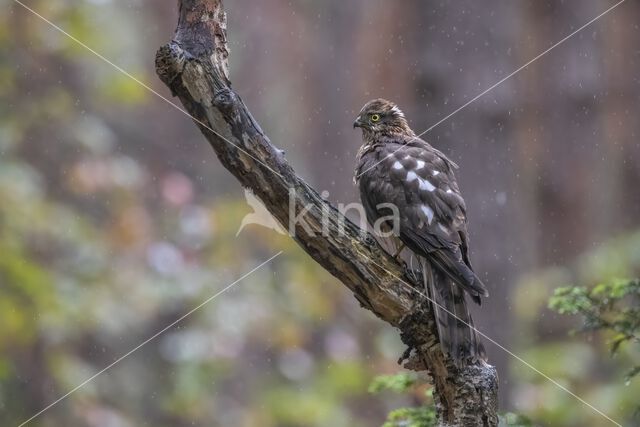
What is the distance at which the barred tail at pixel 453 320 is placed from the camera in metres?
3.64

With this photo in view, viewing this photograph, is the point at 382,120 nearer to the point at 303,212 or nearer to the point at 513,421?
the point at 303,212

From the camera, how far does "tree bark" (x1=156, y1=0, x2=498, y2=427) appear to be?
3.48m

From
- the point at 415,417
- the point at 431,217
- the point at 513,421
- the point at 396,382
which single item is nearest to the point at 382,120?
the point at 431,217

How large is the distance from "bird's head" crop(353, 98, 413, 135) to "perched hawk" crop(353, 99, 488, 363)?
168 mm

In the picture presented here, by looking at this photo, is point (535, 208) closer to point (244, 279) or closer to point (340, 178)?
point (340, 178)

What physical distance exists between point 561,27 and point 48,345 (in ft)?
23.9

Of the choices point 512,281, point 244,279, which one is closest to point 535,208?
point 244,279

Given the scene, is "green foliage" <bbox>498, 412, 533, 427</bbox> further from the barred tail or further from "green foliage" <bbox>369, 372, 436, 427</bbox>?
the barred tail

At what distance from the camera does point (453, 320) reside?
3.72 metres

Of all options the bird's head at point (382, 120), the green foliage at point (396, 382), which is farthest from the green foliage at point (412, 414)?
the bird's head at point (382, 120)

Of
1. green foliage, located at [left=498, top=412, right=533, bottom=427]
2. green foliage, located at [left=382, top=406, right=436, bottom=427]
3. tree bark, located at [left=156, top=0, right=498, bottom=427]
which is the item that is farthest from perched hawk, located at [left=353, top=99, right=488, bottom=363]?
green foliage, located at [left=382, top=406, right=436, bottom=427]

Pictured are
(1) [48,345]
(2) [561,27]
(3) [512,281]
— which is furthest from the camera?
(2) [561,27]

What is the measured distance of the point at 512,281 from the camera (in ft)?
20.5

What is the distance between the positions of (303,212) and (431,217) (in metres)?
0.97
